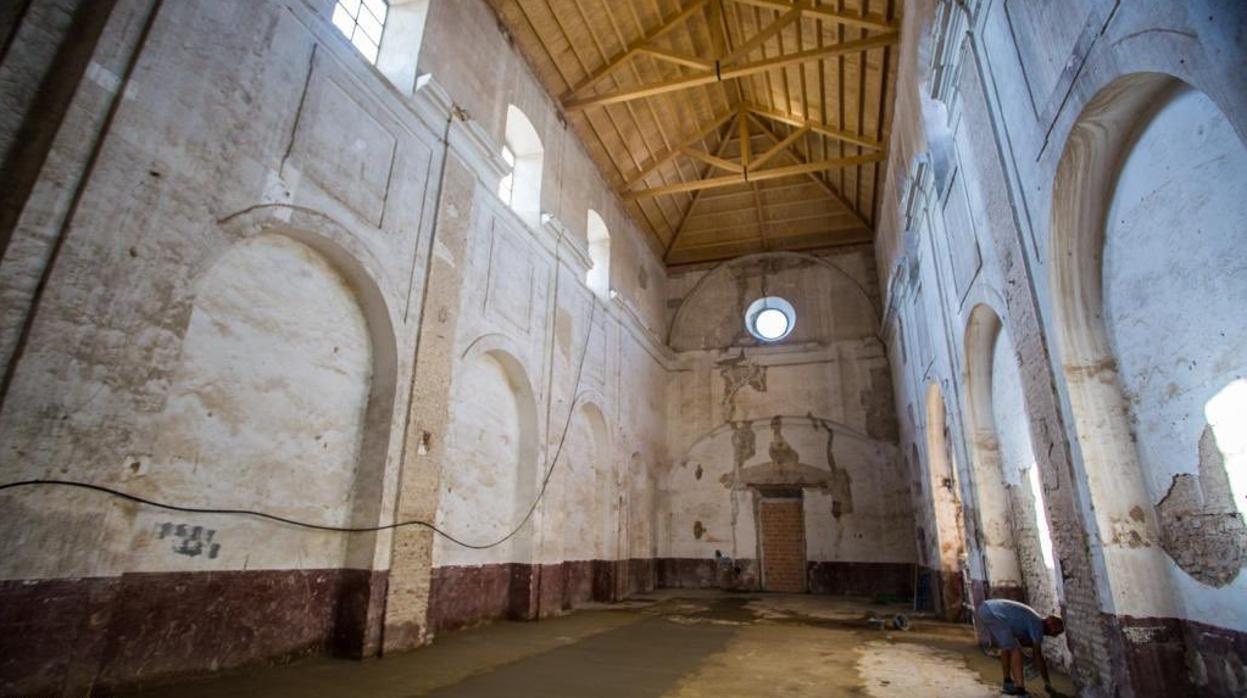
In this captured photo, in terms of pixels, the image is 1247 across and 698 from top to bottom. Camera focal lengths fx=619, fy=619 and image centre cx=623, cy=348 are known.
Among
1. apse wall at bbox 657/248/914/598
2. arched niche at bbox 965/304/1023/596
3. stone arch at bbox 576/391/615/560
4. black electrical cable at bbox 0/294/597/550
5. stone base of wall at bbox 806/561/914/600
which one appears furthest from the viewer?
apse wall at bbox 657/248/914/598

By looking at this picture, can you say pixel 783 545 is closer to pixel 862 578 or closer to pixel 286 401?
pixel 862 578

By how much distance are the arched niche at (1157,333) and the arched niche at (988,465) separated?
285cm

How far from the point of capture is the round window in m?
16.5

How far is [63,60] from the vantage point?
13.1 ft

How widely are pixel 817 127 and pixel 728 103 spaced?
7.95 ft

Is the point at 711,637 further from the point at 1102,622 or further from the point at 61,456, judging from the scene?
the point at 61,456

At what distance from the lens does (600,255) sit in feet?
43.5

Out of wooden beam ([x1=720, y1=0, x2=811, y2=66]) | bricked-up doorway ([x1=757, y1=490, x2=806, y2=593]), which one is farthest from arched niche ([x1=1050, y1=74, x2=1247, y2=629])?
bricked-up doorway ([x1=757, y1=490, x2=806, y2=593])

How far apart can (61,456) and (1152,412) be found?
22.1 feet

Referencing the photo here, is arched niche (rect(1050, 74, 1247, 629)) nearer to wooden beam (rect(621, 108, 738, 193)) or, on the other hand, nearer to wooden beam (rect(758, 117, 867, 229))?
wooden beam (rect(621, 108, 738, 193))

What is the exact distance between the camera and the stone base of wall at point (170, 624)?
3469 millimetres

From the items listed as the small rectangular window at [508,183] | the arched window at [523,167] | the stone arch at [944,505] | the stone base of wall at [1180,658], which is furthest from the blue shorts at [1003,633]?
the small rectangular window at [508,183]

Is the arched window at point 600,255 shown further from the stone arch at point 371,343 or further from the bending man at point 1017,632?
the bending man at point 1017,632

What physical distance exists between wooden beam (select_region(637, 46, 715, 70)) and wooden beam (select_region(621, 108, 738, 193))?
2.58 metres
